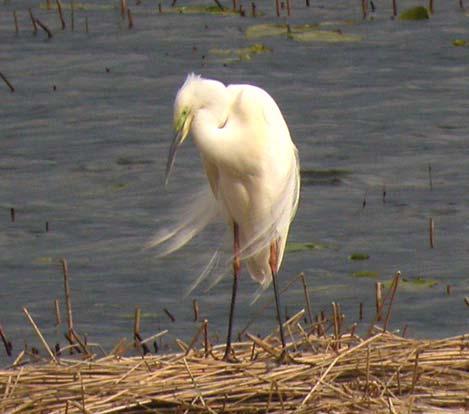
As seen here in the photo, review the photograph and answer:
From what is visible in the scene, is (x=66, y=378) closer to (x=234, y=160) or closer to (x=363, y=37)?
(x=234, y=160)

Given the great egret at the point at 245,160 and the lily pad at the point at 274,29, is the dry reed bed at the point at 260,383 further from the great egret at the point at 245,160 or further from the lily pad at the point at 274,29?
the lily pad at the point at 274,29

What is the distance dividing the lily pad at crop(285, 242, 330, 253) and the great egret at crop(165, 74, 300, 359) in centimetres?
221

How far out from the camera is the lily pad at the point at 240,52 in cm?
1219

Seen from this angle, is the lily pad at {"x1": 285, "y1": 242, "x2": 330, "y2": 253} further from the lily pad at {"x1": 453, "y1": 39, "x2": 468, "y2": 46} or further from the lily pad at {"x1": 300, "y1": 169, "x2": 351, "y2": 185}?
the lily pad at {"x1": 453, "y1": 39, "x2": 468, "y2": 46}

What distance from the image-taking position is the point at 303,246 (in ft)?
29.9

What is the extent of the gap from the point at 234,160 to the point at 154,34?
657cm

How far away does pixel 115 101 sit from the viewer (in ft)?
37.9

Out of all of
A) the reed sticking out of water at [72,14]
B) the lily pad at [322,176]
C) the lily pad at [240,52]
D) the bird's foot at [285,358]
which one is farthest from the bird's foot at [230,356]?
the reed sticking out of water at [72,14]

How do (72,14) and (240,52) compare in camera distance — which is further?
(72,14)

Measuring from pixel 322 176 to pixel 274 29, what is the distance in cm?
278

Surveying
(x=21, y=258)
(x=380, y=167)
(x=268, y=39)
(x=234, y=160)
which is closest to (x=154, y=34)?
(x=268, y=39)

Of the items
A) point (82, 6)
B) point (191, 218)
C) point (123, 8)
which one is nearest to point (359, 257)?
point (191, 218)

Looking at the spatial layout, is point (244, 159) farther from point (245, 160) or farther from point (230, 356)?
point (230, 356)

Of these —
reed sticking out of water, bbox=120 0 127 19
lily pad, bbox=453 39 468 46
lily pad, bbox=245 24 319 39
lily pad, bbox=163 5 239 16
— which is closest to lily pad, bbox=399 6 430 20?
lily pad, bbox=453 39 468 46
